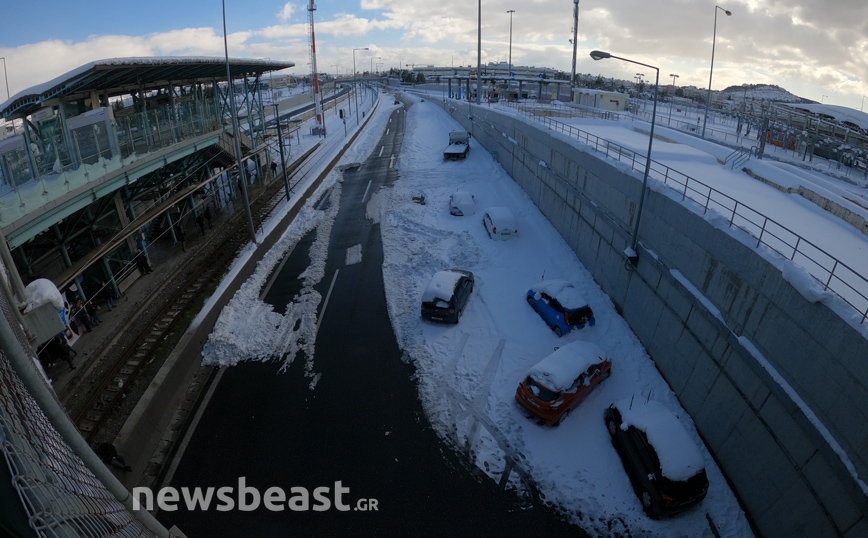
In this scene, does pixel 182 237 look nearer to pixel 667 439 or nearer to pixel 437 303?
pixel 437 303

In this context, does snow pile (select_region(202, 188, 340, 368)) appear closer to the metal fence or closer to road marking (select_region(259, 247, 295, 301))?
road marking (select_region(259, 247, 295, 301))

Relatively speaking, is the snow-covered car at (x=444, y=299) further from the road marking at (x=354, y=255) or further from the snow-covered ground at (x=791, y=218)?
the snow-covered ground at (x=791, y=218)

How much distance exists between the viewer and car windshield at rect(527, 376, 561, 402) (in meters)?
10.5

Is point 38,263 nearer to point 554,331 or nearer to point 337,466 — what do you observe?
point 337,466

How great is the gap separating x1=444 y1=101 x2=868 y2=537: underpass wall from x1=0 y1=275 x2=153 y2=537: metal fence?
9120 mm

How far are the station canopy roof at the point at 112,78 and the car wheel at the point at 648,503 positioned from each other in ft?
59.3

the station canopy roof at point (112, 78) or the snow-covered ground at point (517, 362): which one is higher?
the station canopy roof at point (112, 78)

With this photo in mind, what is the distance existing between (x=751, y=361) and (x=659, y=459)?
8.56 feet

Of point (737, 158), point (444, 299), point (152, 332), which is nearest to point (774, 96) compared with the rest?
point (737, 158)

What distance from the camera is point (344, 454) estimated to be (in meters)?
9.92

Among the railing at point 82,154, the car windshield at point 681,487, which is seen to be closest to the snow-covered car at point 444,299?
the car windshield at point 681,487

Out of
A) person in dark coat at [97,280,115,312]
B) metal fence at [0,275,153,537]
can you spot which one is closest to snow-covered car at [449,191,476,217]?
person in dark coat at [97,280,115,312]

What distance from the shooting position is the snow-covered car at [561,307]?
45.8 ft

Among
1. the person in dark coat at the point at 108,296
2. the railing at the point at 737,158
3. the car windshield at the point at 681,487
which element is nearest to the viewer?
the car windshield at the point at 681,487
